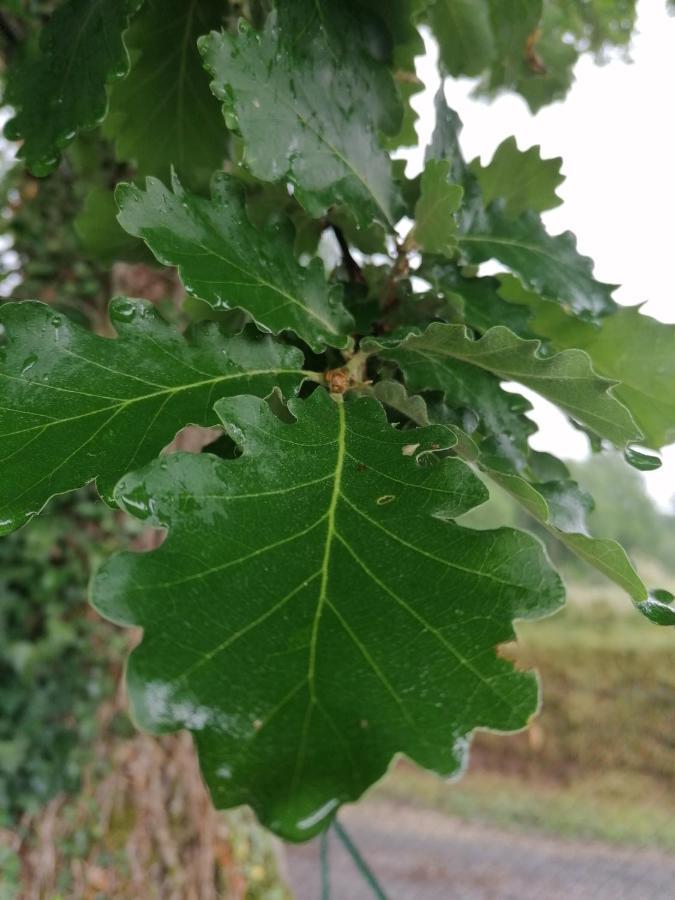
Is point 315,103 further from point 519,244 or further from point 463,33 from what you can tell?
point 463,33

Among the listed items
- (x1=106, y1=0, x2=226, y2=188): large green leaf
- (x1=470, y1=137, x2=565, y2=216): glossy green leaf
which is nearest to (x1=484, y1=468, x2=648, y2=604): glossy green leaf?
(x1=470, y1=137, x2=565, y2=216): glossy green leaf

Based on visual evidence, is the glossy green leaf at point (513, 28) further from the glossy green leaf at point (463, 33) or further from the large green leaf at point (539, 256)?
the large green leaf at point (539, 256)

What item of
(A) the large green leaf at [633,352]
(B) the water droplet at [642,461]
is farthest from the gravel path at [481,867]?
(B) the water droplet at [642,461]

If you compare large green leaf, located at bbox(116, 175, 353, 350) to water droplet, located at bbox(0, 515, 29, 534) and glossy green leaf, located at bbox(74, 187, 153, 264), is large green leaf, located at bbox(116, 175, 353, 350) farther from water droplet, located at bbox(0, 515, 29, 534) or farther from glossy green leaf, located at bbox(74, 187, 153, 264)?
glossy green leaf, located at bbox(74, 187, 153, 264)

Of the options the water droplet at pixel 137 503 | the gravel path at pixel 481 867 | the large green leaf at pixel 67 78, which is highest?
the large green leaf at pixel 67 78

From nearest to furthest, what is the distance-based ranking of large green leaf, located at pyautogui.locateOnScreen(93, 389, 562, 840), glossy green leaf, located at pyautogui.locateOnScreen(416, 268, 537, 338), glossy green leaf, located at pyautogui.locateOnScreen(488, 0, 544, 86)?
large green leaf, located at pyautogui.locateOnScreen(93, 389, 562, 840) → glossy green leaf, located at pyautogui.locateOnScreen(416, 268, 537, 338) → glossy green leaf, located at pyautogui.locateOnScreen(488, 0, 544, 86)

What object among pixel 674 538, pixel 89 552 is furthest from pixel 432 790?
pixel 674 538

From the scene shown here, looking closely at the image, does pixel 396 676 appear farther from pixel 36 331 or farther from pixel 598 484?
pixel 598 484
